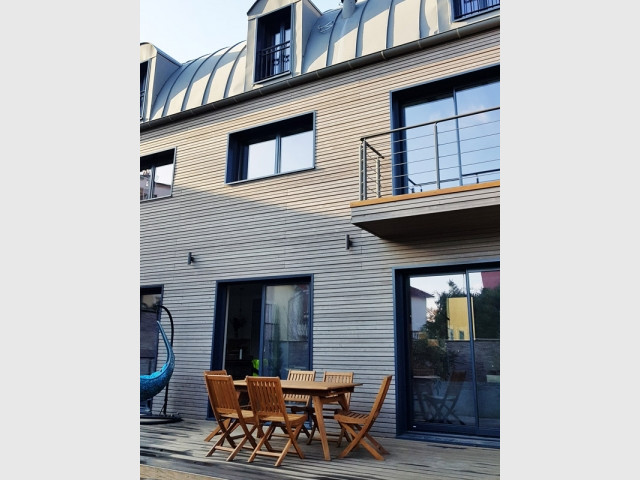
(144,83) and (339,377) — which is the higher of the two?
(144,83)

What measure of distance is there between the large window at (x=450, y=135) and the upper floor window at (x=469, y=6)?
0.97 metres

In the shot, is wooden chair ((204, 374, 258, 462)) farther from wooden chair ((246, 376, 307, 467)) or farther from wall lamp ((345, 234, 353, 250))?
wall lamp ((345, 234, 353, 250))

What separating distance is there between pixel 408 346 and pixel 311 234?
7.18 feet

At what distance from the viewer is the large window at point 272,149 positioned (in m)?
7.78

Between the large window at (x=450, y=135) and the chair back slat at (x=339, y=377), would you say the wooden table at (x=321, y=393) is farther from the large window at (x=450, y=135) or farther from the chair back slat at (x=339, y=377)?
the large window at (x=450, y=135)

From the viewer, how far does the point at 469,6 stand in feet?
22.0

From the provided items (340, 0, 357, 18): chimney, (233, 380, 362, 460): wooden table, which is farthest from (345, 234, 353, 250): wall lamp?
(340, 0, 357, 18): chimney

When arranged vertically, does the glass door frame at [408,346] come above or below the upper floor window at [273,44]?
below

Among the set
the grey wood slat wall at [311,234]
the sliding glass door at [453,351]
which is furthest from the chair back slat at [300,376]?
the sliding glass door at [453,351]

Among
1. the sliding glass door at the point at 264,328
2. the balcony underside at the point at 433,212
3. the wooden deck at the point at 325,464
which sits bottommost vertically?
the wooden deck at the point at 325,464

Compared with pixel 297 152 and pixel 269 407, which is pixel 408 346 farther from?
pixel 297 152

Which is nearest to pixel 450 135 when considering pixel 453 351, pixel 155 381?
pixel 453 351
